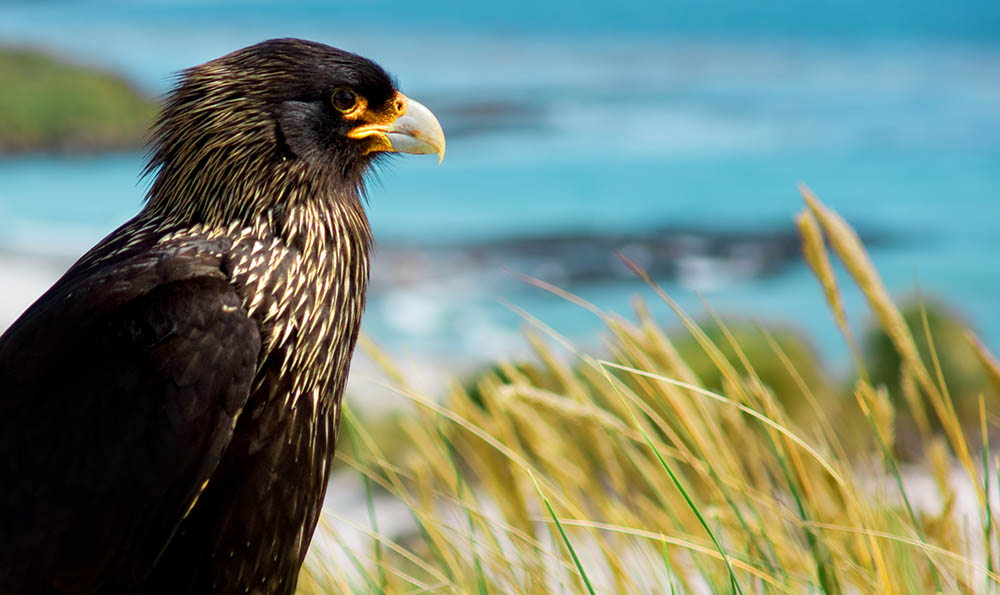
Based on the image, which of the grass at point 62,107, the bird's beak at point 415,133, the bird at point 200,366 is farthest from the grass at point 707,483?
the grass at point 62,107

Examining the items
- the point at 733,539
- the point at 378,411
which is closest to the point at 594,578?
the point at 733,539

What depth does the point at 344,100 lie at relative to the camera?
1.50m

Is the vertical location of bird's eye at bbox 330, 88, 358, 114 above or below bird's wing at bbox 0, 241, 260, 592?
above

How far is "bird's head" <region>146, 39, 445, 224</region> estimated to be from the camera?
1406 mm

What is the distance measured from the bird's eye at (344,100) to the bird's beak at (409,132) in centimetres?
3

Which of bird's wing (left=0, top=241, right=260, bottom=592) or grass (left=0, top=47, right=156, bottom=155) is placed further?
grass (left=0, top=47, right=156, bottom=155)

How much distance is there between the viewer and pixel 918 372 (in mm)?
1298

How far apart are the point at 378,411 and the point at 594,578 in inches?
147

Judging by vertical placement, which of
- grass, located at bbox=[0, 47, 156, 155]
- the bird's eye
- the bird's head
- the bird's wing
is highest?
grass, located at bbox=[0, 47, 156, 155]

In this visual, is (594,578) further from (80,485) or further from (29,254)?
(29,254)

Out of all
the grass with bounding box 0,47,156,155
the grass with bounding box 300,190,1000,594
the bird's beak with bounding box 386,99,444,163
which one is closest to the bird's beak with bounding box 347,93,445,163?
the bird's beak with bounding box 386,99,444,163

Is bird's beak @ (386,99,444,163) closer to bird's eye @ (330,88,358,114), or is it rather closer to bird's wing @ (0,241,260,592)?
bird's eye @ (330,88,358,114)

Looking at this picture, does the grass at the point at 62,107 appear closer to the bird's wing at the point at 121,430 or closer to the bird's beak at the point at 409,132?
the bird's beak at the point at 409,132

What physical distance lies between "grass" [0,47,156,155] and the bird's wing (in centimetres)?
733
